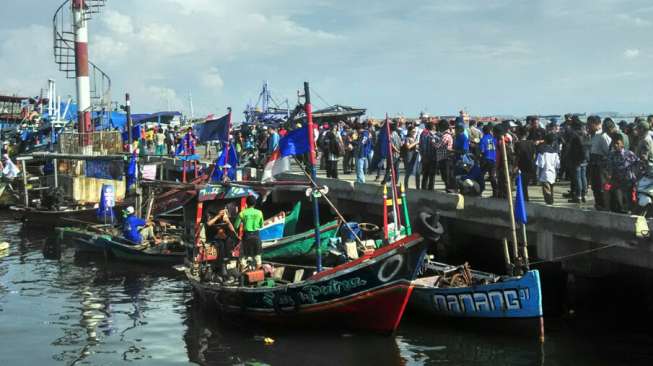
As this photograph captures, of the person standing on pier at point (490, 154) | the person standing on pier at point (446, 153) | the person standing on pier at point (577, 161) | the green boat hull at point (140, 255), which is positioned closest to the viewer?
the person standing on pier at point (577, 161)

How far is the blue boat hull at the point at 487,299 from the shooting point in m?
11.6

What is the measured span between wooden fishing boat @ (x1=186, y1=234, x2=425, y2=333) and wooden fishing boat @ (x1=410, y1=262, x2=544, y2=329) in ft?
3.72

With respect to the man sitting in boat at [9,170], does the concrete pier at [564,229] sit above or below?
below

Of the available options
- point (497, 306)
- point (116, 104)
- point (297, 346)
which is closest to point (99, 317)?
point (297, 346)

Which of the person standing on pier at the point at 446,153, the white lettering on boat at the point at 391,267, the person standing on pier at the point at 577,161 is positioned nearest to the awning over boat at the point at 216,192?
the person standing on pier at the point at 446,153

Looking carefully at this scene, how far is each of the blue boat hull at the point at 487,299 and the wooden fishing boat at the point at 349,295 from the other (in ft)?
3.65

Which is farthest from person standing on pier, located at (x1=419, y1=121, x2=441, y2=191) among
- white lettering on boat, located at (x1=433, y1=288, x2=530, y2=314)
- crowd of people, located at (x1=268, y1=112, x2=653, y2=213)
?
white lettering on boat, located at (x1=433, y1=288, x2=530, y2=314)

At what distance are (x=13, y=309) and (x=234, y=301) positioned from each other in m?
6.15

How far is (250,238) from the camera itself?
1421cm

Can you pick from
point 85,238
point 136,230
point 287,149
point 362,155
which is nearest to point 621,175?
point 287,149

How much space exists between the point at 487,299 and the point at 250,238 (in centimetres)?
495

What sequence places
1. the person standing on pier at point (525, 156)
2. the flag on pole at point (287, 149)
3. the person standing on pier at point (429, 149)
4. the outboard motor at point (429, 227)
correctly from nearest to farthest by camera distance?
1. the outboard motor at point (429, 227)
2. the flag on pole at point (287, 149)
3. the person standing on pier at point (525, 156)
4. the person standing on pier at point (429, 149)

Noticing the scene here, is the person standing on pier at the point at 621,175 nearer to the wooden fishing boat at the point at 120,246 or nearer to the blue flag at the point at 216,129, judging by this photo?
the blue flag at the point at 216,129

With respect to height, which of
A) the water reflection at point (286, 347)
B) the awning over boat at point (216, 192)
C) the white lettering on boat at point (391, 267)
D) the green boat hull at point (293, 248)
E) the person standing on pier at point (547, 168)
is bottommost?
the water reflection at point (286, 347)
